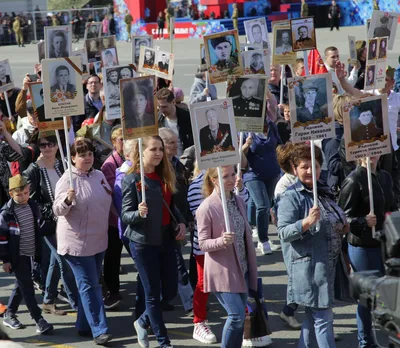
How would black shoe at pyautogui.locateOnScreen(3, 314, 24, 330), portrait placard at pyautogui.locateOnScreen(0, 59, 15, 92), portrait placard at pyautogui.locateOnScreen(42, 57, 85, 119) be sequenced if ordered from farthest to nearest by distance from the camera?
portrait placard at pyautogui.locateOnScreen(0, 59, 15, 92)
black shoe at pyautogui.locateOnScreen(3, 314, 24, 330)
portrait placard at pyautogui.locateOnScreen(42, 57, 85, 119)

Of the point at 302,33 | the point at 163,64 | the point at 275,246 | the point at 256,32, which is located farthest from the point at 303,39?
the point at 275,246

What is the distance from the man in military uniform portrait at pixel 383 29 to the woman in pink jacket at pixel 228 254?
5265mm

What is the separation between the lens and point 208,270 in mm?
6352

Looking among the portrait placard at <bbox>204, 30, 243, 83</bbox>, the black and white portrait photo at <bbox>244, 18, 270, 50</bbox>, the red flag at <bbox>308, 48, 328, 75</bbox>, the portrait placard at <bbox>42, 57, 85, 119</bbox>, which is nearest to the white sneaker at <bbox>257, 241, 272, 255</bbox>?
the portrait placard at <bbox>204, 30, 243, 83</bbox>

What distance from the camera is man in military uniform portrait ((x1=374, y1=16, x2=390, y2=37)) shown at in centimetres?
1105

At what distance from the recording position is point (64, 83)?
Answer: 753 centimetres

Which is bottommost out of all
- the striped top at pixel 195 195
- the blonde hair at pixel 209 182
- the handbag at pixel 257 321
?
the handbag at pixel 257 321

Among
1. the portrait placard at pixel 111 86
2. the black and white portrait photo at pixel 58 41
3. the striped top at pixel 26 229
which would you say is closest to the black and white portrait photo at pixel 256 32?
the black and white portrait photo at pixel 58 41

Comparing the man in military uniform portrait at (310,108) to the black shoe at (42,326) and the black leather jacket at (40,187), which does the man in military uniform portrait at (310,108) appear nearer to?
the black leather jacket at (40,187)

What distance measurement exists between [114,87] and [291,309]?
119 inches

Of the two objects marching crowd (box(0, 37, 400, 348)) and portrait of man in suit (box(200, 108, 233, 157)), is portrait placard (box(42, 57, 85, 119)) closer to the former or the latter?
marching crowd (box(0, 37, 400, 348))

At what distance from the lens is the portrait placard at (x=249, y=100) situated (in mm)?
7523

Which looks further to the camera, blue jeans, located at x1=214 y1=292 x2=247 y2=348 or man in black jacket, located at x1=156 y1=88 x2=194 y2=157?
man in black jacket, located at x1=156 y1=88 x2=194 y2=157

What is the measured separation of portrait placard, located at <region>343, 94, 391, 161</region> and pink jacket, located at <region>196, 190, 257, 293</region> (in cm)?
112
